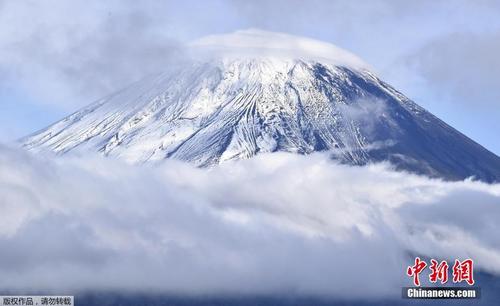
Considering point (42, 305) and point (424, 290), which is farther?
point (424, 290)

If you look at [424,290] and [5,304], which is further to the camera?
[424,290]

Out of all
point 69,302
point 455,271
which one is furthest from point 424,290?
point 69,302

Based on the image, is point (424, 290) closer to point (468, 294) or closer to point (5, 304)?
point (468, 294)

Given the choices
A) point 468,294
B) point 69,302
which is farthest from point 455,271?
point 69,302

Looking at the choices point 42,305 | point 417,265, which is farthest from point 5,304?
point 417,265

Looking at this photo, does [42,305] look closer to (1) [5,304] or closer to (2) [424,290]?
(1) [5,304]

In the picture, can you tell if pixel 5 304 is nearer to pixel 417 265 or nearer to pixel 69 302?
pixel 69 302

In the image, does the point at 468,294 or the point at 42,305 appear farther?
the point at 468,294
